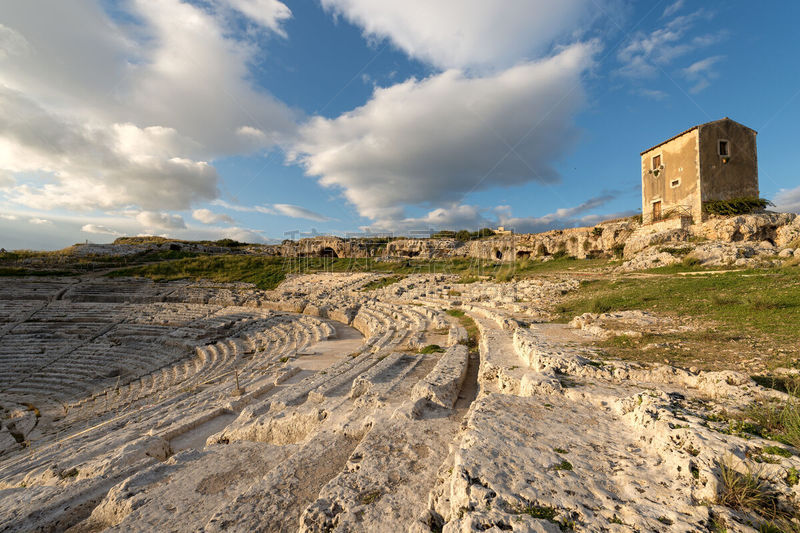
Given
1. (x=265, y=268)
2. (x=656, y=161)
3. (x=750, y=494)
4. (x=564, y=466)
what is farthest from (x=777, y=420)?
(x=265, y=268)

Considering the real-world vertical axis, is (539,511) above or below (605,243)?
below

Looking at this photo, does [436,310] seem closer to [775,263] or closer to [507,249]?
[775,263]

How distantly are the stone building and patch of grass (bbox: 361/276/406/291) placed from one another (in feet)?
62.0

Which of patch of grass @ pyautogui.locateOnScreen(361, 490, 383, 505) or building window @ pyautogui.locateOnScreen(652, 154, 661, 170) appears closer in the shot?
patch of grass @ pyautogui.locateOnScreen(361, 490, 383, 505)

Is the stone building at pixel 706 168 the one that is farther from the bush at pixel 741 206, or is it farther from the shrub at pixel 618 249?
the shrub at pixel 618 249

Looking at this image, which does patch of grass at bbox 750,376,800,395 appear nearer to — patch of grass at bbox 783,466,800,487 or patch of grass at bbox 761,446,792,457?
patch of grass at bbox 761,446,792,457

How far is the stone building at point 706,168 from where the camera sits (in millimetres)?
19766

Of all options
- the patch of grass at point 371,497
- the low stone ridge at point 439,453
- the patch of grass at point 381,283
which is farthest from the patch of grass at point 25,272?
the patch of grass at point 371,497

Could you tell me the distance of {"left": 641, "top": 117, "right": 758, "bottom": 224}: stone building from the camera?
778 inches

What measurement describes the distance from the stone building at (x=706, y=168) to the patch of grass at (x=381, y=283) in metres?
18.9

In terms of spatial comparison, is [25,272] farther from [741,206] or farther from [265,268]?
[741,206]

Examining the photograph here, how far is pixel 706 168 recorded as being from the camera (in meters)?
19.8

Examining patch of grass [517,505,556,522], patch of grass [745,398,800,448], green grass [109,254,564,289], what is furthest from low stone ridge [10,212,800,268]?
patch of grass [517,505,556,522]

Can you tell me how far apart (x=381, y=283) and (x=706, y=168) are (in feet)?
74.2
